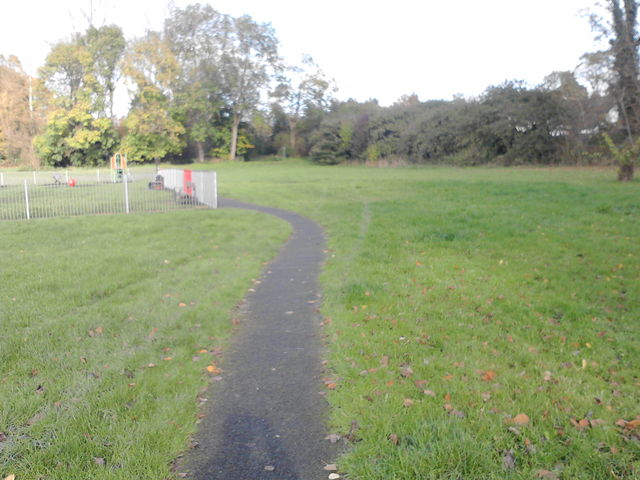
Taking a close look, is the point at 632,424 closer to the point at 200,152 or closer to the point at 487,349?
the point at 487,349

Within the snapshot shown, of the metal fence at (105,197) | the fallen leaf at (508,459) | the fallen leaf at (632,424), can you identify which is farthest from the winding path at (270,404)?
the metal fence at (105,197)

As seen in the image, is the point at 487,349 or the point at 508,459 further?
the point at 487,349

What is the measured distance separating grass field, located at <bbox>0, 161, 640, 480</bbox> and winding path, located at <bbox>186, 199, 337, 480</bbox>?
0.18 metres

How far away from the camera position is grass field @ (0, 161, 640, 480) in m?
3.27

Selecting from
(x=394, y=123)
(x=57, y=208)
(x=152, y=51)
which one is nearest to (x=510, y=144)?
(x=394, y=123)

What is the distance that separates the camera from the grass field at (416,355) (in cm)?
327

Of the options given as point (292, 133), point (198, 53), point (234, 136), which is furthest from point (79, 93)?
point (292, 133)

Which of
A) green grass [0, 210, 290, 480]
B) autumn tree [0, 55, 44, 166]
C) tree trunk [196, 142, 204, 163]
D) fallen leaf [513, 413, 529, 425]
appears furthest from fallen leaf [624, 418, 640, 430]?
tree trunk [196, 142, 204, 163]

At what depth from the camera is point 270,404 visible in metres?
4.09

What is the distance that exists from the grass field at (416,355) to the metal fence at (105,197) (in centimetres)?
566

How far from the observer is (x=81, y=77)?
5191cm

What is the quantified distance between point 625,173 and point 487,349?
18305 mm

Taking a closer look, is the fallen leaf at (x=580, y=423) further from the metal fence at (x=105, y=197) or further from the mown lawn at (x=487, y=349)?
the metal fence at (x=105, y=197)

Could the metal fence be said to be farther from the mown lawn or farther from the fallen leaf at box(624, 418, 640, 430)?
the fallen leaf at box(624, 418, 640, 430)
